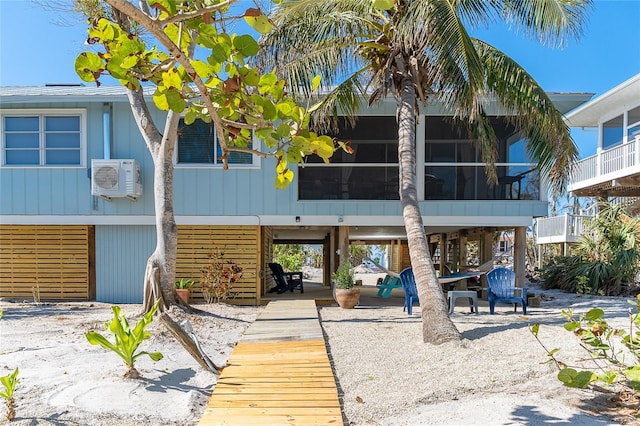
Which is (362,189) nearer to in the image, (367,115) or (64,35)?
(367,115)

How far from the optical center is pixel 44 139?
30.6ft

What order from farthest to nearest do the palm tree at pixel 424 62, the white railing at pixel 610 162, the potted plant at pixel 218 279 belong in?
the white railing at pixel 610 162, the potted plant at pixel 218 279, the palm tree at pixel 424 62

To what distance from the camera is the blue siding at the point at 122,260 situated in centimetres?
948

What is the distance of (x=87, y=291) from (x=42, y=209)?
7.23ft

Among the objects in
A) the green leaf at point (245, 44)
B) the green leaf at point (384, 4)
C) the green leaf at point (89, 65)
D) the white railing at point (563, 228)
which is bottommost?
the white railing at point (563, 228)

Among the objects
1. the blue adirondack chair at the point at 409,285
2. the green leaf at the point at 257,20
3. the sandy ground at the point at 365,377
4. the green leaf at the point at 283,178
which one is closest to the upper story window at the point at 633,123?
the sandy ground at the point at 365,377

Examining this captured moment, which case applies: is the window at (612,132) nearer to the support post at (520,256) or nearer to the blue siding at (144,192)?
the support post at (520,256)

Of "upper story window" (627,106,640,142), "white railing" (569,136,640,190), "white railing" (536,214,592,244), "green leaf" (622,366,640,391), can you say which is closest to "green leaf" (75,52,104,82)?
"green leaf" (622,366,640,391)

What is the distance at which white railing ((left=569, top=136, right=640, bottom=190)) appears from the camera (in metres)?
12.9

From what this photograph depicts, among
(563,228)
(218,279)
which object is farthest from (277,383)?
(563,228)

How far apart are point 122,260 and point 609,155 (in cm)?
1610

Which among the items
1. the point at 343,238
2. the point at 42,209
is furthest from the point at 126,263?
the point at 343,238

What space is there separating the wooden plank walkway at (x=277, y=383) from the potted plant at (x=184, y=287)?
10.1ft

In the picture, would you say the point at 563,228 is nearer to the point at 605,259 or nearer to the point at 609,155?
the point at 609,155
